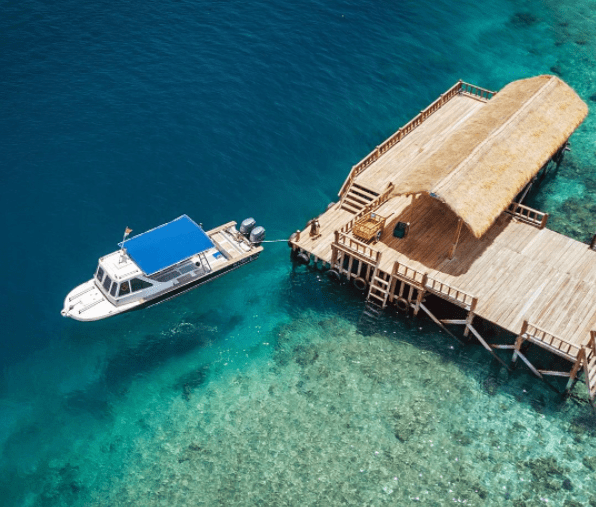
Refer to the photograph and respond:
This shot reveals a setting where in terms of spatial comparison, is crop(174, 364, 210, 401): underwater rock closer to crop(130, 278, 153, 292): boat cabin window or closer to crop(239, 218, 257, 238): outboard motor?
crop(130, 278, 153, 292): boat cabin window

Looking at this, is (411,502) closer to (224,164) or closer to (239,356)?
(239,356)

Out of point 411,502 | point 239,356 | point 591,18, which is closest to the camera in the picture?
point 411,502

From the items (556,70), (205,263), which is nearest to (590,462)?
(205,263)

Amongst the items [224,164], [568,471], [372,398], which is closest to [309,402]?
[372,398]

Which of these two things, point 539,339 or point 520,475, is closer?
point 520,475

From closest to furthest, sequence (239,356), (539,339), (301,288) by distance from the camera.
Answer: (539,339) → (239,356) → (301,288)

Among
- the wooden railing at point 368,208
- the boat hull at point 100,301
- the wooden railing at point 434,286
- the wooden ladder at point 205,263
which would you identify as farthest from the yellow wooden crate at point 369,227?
the wooden ladder at point 205,263
